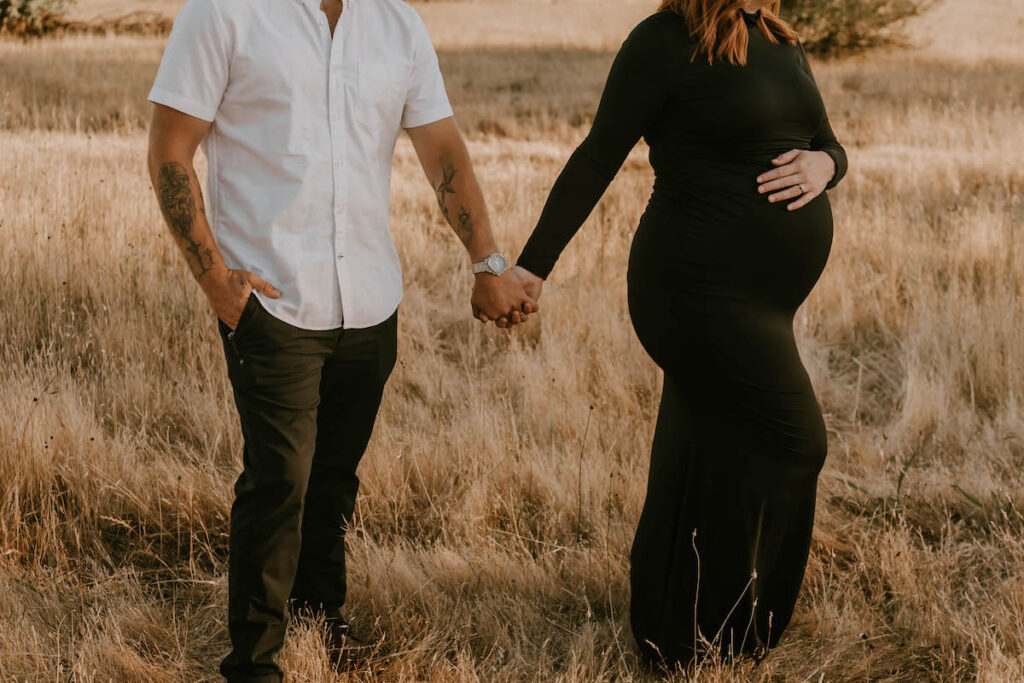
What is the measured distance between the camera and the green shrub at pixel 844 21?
24891mm

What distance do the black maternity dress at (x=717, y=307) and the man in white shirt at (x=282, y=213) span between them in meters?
0.53

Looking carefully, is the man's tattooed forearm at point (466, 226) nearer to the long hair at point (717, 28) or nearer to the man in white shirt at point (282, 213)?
the man in white shirt at point (282, 213)

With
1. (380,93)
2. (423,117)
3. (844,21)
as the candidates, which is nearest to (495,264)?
(423,117)

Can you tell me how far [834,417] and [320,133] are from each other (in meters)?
3.42

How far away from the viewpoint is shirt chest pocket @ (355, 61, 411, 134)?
93.9 inches

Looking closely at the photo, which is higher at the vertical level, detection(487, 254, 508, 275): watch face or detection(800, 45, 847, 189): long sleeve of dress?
detection(800, 45, 847, 189): long sleeve of dress

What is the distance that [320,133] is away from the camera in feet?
7.66

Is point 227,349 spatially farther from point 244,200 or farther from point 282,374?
point 244,200

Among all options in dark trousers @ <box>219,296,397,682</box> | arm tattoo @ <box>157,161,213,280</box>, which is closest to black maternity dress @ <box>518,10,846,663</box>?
dark trousers @ <box>219,296,397,682</box>

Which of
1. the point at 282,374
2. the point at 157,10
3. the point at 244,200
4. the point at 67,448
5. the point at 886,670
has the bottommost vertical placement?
the point at 886,670

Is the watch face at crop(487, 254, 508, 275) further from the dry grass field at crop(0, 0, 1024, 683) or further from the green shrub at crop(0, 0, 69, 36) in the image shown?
the green shrub at crop(0, 0, 69, 36)

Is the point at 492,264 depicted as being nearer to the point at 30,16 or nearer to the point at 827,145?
the point at 827,145

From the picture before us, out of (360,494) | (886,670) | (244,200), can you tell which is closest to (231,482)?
(360,494)

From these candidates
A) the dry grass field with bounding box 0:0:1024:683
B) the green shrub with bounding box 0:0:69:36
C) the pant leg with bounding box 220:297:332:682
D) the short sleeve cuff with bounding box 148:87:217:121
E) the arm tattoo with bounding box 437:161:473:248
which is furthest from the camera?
the green shrub with bounding box 0:0:69:36
